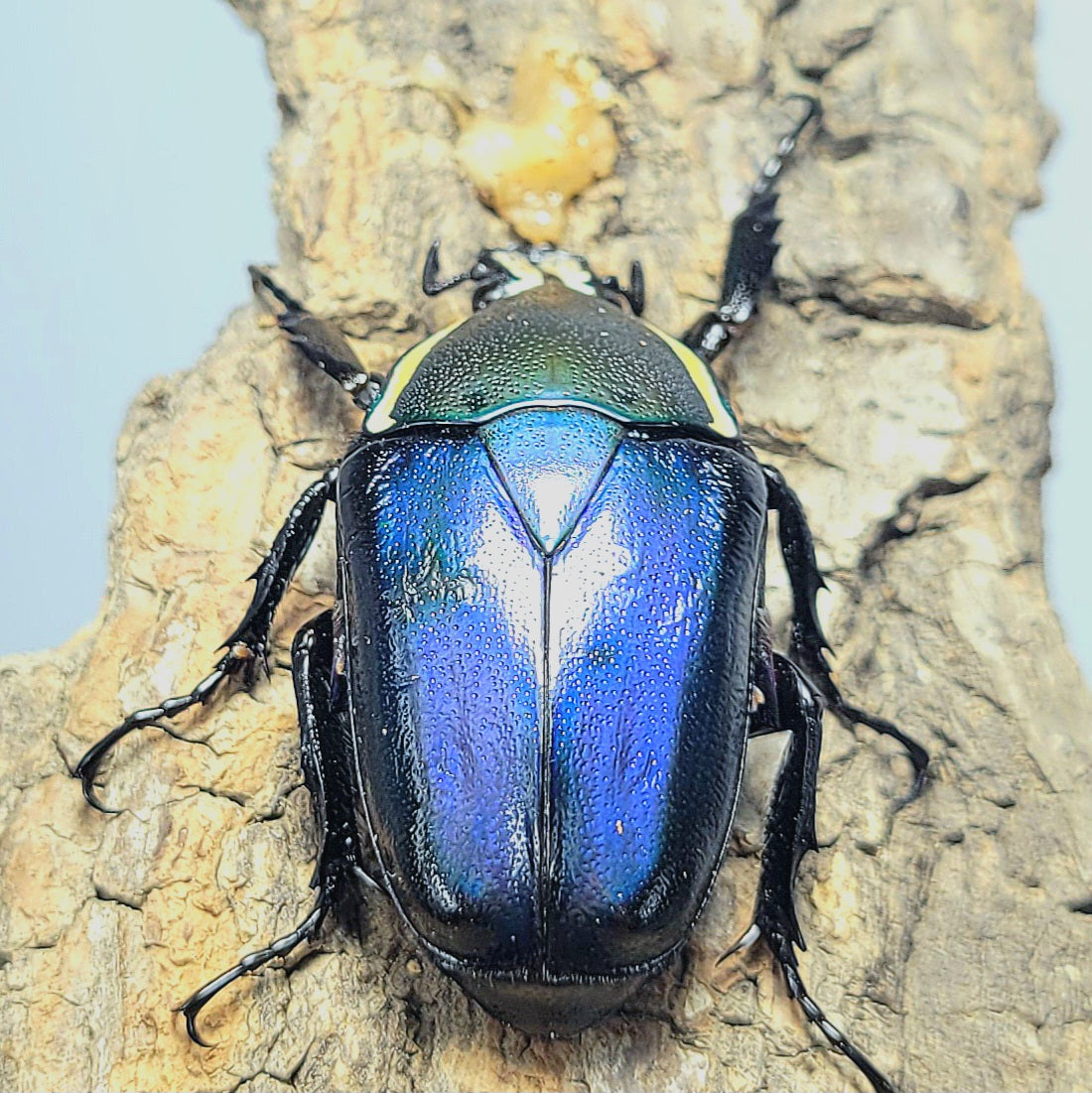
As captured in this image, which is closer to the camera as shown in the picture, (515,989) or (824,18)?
(515,989)

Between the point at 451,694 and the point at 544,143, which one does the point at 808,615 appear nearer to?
the point at 451,694

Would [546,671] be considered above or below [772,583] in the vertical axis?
above

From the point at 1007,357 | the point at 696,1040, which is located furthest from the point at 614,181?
the point at 696,1040

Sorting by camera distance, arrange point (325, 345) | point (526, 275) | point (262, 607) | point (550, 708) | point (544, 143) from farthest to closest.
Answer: point (544, 143)
point (526, 275)
point (325, 345)
point (262, 607)
point (550, 708)

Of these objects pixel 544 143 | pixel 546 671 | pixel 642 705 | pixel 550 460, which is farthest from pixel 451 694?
pixel 544 143

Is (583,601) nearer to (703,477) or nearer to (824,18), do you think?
(703,477)

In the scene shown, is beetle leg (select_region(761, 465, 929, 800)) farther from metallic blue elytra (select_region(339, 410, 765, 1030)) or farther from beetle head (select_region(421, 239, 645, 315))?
beetle head (select_region(421, 239, 645, 315))

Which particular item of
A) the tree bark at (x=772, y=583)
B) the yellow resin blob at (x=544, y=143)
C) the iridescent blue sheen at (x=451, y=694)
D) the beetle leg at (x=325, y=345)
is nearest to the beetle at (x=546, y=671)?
the iridescent blue sheen at (x=451, y=694)

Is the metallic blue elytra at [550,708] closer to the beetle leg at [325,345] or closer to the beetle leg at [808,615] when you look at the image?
the beetle leg at [808,615]
